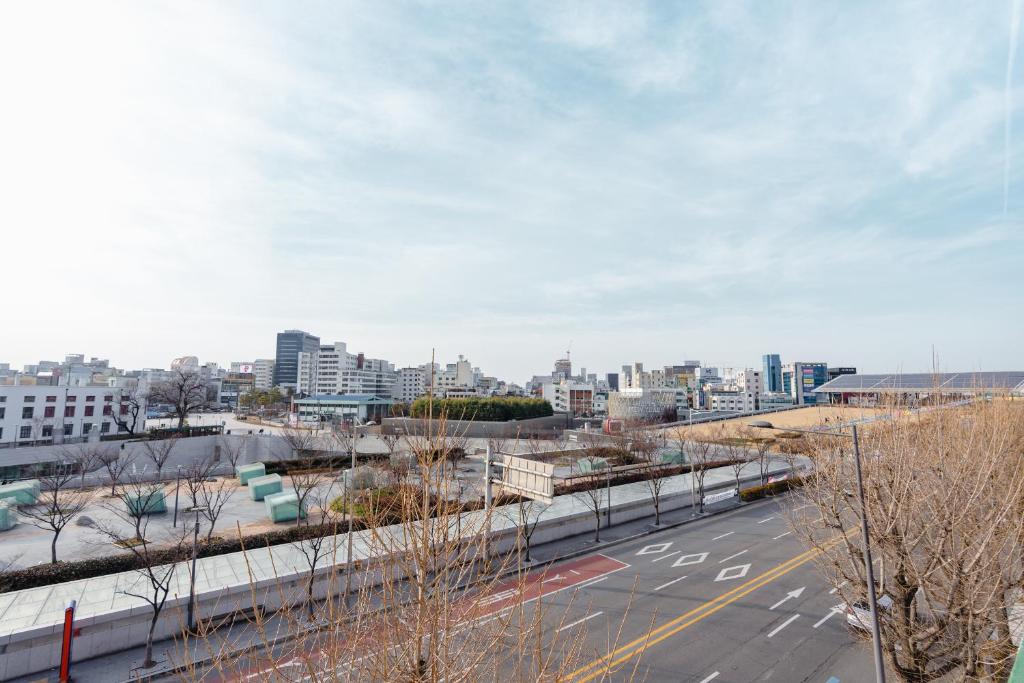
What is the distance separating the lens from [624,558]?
69.6ft

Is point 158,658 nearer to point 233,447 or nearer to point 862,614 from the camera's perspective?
point 862,614

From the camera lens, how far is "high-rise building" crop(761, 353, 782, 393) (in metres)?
153

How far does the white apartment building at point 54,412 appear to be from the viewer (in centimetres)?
5025

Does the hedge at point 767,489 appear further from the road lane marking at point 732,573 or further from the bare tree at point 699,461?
the road lane marking at point 732,573

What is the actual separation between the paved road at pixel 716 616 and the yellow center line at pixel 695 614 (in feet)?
0.11

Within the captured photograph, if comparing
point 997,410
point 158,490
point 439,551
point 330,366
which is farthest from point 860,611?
point 330,366

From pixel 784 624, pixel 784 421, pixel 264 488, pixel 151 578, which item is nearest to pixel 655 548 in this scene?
pixel 784 624

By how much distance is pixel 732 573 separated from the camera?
19453 mm

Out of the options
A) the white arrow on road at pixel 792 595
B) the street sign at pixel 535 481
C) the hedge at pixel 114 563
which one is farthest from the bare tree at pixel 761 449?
the hedge at pixel 114 563

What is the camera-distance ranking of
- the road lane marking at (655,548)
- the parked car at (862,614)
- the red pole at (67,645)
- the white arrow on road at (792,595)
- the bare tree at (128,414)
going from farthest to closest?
1. the bare tree at (128,414)
2. the road lane marking at (655,548)
3. the white arrow on road at (792,595)
4. the parked car at (862,614)
5. the red pole at (67,645)

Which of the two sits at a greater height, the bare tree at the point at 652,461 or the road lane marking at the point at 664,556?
the bare tree at the point at 652,461

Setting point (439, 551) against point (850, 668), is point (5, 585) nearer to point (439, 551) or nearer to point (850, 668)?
point (439, 551)

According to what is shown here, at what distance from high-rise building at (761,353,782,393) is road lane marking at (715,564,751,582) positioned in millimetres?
149844

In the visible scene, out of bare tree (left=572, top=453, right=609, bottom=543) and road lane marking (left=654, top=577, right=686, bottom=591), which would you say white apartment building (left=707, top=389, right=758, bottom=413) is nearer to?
bare tree (left=572, top=453, right=609, bottom=543)
